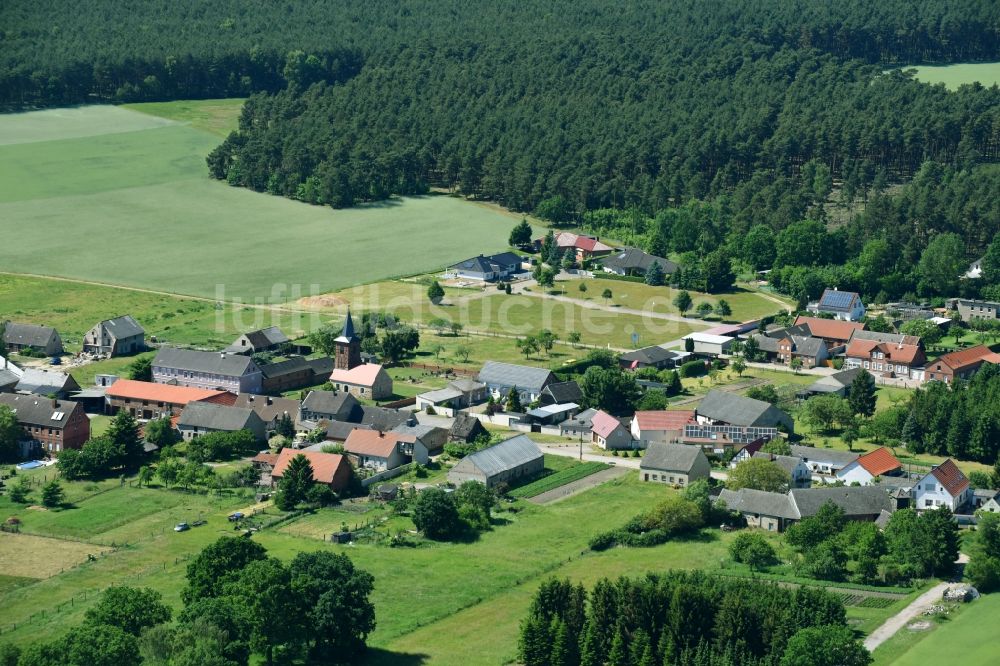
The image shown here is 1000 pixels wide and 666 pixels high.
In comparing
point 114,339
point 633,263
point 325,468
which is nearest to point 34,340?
point 114,339

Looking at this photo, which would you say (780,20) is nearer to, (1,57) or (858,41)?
(858,41)

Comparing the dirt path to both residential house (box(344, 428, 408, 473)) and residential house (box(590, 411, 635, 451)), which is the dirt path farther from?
residential house (box(344, 428, 408, 473))

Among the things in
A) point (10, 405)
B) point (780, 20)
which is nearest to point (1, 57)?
point (780, 20)

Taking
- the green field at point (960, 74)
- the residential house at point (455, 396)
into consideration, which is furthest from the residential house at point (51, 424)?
the green field at point (960, 74)

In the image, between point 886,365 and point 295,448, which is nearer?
point 295,448

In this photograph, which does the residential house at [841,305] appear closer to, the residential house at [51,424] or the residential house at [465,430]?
the residential house at [465,430]
